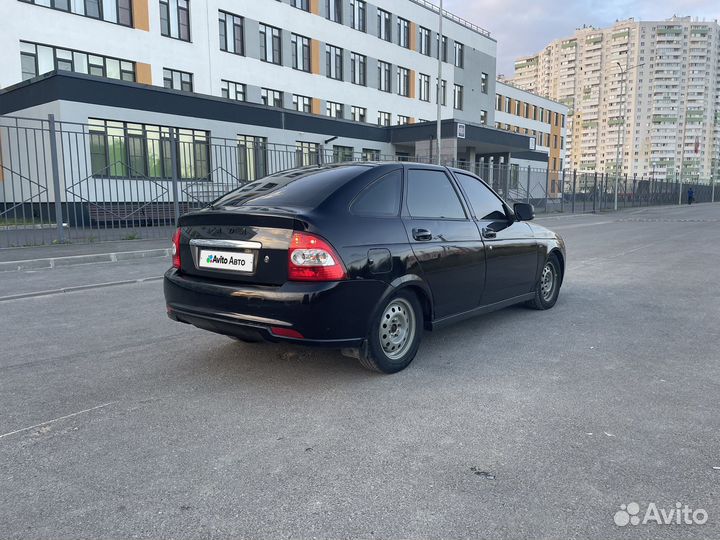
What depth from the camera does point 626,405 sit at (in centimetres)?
347

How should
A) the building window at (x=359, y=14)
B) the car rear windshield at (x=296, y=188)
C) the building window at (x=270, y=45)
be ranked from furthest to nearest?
1. the building window at (x=359, y=14)
2. the building window at (x=270, y=45)
3. the car rear windshield at (x=296, y=188)

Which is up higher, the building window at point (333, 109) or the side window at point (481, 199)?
the building window at point (333, 109)

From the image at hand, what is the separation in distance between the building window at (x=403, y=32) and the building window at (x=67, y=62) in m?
21.6

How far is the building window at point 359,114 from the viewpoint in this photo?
1406 inches

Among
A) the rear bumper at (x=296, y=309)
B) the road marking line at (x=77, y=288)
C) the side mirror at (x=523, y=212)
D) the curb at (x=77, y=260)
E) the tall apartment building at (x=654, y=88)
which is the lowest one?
the road marking line at (x=77, y=288)

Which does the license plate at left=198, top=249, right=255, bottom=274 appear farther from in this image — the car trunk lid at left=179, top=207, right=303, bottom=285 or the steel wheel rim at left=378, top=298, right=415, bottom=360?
the steel wheel rim at left=378, top=298, right=415, bottom=360

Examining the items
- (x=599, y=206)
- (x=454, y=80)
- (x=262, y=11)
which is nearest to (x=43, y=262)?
(x=262, y=11)

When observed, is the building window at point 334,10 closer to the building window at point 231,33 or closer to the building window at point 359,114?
the building window at point 359,114

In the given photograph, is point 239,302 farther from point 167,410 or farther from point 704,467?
point 704,467

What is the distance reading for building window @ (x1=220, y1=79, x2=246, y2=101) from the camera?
27906mm

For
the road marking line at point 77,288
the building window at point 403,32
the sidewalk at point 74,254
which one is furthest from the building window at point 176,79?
the road marking line at point 77,288

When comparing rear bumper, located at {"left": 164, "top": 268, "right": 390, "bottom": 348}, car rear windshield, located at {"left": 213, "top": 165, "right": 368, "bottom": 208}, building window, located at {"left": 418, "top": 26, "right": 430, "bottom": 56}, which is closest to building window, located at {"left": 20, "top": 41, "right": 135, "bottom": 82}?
car rear windshield, located at {"left": 213, "top": 165, "right": 368, "bottom": 208}

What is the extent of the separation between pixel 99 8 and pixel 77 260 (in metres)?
17.4

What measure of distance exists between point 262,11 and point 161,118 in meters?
11.1
